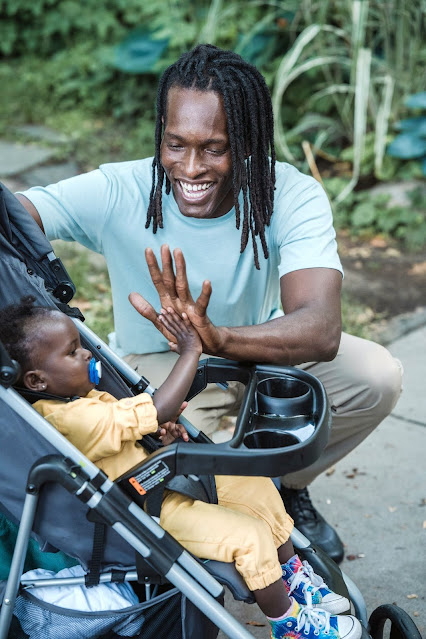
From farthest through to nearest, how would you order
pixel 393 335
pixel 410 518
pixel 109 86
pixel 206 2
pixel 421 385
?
pixel 109 86 < pixel 206 2 < pixel 393 335 < pixel 421 385 < pixel 410 518

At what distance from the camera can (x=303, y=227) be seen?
2566mm

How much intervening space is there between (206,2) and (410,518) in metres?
4.59

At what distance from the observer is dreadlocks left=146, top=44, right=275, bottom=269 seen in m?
2.50

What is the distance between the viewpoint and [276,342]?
2.28 metres

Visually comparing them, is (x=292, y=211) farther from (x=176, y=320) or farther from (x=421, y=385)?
(x=421, y=385)

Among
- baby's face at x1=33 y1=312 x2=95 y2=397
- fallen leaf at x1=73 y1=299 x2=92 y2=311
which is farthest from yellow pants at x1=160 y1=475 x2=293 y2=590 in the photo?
fallen leaf at x1=73 y1=299 x2=92 y2=311

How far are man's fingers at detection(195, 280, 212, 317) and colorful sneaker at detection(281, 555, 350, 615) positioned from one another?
682 millimetres

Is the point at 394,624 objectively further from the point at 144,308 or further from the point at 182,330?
the point at 144,308

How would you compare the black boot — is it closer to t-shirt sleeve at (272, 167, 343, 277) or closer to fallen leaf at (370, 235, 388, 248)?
t-shirt sleeve at (272, 167, 343, 277)

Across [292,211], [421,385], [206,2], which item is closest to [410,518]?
[421,385]

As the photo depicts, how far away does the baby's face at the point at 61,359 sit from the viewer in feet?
6.68

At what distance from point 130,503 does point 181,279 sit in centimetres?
54

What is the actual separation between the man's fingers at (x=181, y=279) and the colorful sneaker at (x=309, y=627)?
2.56ft

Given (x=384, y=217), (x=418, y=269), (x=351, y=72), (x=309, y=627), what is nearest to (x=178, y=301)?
(x=309, y=627)
